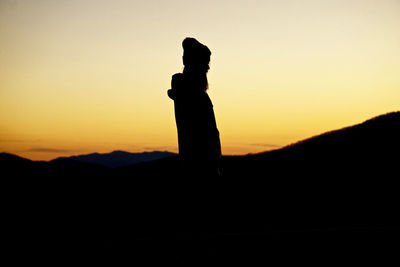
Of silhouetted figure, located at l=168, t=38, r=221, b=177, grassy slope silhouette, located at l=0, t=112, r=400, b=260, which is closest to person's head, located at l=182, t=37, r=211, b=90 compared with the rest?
silhouetted figure, located at l=168, t=38, r=221, b=177

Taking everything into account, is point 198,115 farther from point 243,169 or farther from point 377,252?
point 243,169

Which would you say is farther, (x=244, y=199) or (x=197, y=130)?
(x=244, y=199)

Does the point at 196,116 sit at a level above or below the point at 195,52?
below

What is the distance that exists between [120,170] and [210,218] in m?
16.4

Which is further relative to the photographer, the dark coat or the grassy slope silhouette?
the grassy slope silhouette

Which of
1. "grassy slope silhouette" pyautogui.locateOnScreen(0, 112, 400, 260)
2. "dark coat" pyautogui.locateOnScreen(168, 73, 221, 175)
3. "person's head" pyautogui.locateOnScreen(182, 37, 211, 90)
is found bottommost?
"grassy slope silhouette" pyautogui.locateOnScreen(0, 112, 400, 260)

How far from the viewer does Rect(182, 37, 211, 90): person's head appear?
335 centimetres

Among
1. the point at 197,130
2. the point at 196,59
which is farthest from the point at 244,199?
the point at 196,59

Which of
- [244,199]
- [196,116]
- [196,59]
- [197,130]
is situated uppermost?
[196,59]

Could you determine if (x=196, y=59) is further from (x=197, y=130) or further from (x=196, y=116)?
(x=197, y=130)

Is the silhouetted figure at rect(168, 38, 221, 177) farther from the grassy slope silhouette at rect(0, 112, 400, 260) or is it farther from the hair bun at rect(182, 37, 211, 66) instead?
the grassy slope silhouette at rect(0, 112, 400, 260)

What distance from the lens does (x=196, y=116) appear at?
10.8 feet

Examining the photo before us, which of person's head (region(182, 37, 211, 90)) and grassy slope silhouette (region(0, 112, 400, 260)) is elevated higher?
person's head (region(182, 37, 211, 90))

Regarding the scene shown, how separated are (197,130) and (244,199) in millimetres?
7785
